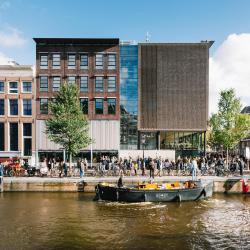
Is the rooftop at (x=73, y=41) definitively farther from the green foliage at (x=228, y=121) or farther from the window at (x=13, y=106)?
the green foliage at (x=228, y=121)

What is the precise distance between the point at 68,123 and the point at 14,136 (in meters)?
13.2

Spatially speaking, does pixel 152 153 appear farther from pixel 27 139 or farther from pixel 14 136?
pixel 14 136

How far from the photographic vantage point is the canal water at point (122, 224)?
17891 millimetres

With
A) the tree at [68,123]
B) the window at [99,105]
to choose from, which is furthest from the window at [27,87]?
the tree at [68,123]

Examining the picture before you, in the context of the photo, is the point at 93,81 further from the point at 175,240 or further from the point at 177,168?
the point at 175,240

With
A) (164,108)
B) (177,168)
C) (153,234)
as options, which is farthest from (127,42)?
(153,234)

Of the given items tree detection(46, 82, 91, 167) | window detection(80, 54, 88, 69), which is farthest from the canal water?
window detection(80, 54, 88, 69)

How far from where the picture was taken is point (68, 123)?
124 ft

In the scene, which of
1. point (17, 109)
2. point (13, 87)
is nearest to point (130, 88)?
point (17, 109)

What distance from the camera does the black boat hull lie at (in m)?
27.9

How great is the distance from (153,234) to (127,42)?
116 ft

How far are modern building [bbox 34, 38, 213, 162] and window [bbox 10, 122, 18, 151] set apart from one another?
114 inches

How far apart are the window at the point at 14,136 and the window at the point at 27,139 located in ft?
3.39

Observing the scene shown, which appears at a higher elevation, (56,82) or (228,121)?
(56,82)
